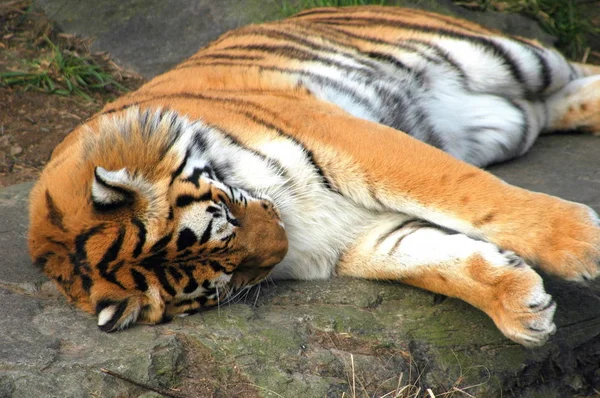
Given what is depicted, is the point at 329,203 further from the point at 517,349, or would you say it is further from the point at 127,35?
the point at 127,35

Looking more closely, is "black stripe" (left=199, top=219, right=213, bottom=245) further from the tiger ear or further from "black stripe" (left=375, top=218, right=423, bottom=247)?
"black stripe" (left=375, top=218, right=423, bottom=247)

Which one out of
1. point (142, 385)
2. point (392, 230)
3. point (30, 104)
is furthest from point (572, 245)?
point (30, 104)

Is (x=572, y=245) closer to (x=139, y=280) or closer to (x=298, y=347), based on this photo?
(x=298, y=347)

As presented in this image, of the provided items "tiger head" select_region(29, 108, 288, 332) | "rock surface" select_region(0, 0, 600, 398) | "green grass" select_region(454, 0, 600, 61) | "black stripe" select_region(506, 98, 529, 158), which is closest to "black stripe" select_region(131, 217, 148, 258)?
"tiger head" select_region(29, 108, 288, 332)

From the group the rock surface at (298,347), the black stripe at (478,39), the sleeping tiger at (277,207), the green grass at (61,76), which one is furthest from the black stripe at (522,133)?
the green grass at (61,76)

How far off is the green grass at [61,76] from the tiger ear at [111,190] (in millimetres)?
2661

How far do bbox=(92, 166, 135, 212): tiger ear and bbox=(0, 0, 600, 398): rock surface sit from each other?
1.12 ft

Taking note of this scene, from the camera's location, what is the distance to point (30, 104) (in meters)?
4.50

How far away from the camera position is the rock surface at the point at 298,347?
199cm

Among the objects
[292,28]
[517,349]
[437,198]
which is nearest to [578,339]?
[517,349]

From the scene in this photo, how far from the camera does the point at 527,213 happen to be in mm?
2156

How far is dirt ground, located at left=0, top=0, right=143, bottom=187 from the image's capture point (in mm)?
4066

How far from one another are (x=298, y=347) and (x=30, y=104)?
117 inches

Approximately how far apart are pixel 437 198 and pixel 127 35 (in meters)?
3.29
